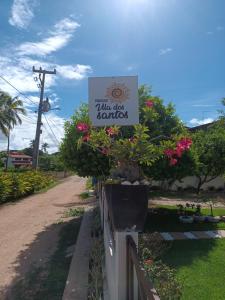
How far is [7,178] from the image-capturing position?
16328mm

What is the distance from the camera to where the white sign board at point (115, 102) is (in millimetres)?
4047

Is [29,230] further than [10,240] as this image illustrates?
Yes

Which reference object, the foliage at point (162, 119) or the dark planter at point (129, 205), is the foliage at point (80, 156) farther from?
the dark planter at point (129, 205)

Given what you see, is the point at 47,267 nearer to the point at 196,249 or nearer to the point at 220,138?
the point at 196,249

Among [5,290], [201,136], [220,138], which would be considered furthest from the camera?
[201,136]

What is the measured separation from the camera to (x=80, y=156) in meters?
9.48

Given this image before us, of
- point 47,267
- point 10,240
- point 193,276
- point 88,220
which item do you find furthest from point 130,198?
point 88,220

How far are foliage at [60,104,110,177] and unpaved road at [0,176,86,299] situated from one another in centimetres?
207

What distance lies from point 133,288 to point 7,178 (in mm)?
14283

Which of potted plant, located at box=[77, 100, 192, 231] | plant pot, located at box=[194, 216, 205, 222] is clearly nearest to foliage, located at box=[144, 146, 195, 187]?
plant pot, located at box=[194, 216, 205, 222]

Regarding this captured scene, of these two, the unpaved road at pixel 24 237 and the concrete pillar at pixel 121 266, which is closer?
the concrete pillar at pixel 121 266

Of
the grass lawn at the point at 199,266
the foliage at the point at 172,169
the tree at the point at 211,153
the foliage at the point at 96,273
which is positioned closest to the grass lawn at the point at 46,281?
the foliage at the point at 96,273

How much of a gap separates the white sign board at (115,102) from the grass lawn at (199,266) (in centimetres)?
277

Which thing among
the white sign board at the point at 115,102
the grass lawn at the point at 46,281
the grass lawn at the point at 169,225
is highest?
the white sign board at the point at 115,102
